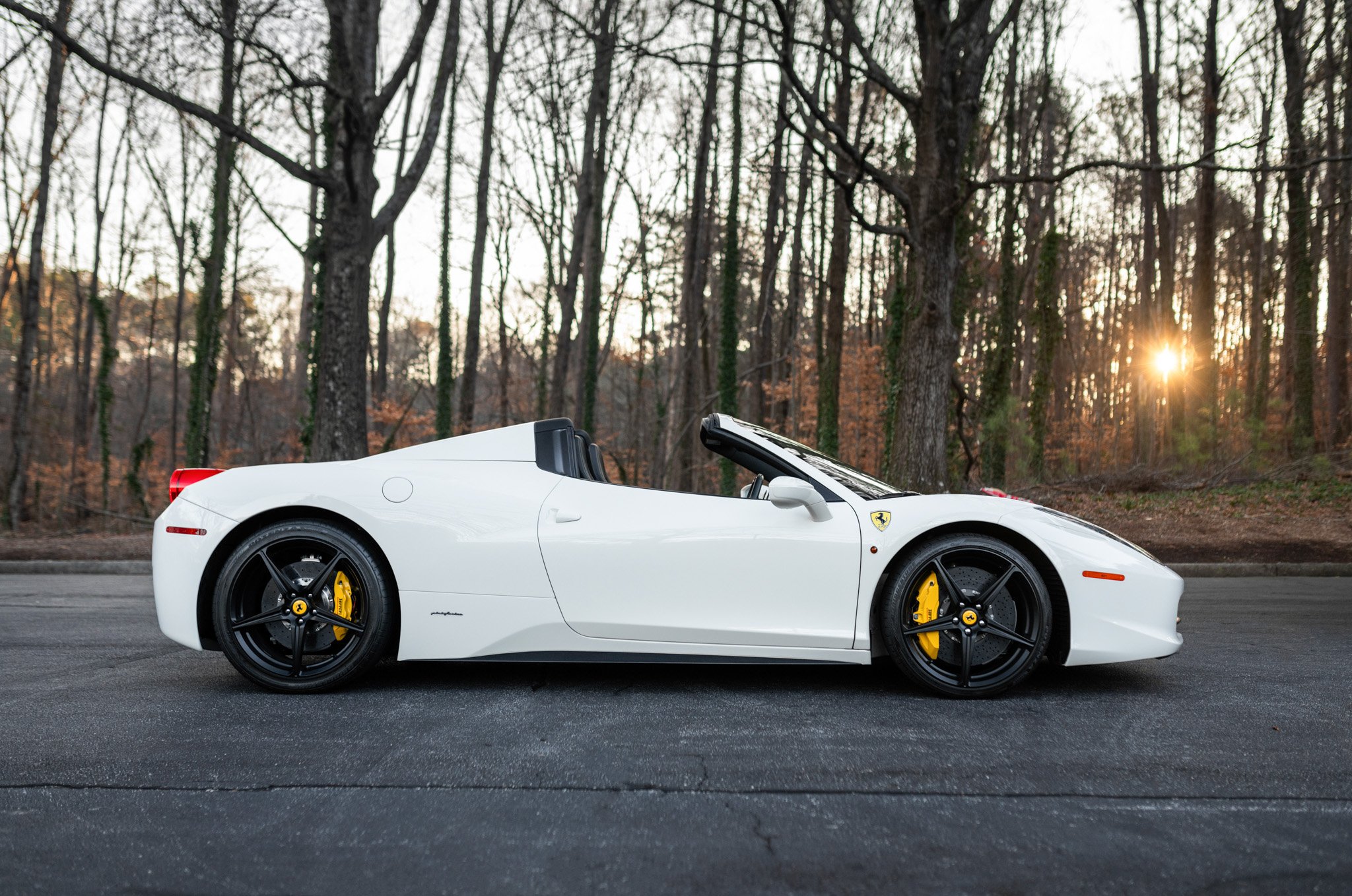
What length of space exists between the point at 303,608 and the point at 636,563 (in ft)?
4.56

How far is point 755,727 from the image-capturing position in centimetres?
343

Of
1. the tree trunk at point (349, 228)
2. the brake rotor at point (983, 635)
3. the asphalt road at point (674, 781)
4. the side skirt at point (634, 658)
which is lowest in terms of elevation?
the asphalt road at point (674, 781)

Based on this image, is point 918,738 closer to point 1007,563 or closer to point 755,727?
point 755,727

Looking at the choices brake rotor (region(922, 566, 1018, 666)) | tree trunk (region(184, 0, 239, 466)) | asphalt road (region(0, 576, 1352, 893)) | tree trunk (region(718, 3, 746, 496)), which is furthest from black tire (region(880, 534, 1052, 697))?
tree trunk (region(184, 0, 239, 466))

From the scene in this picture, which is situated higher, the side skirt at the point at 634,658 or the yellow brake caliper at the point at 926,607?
the yellow brake caliper at the point at 926,607

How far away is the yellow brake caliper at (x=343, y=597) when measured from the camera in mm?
3949

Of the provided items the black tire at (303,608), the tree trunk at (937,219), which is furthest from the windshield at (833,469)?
the tree trunk at (937,219)

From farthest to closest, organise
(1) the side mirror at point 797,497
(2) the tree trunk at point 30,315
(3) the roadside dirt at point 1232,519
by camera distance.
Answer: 1. (2) the tree trunk at point 30,315
2. (3) the roadside dirt at point 1232,519
3. (1) the side mirror at point 797,497

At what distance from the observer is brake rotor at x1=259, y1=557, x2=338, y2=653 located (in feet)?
13.0

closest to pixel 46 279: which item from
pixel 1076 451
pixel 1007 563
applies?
pixel 1076 451

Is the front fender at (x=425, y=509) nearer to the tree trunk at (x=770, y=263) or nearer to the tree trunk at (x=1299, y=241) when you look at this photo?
the tree trunk at (x=770, y=263)

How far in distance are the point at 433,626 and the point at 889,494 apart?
2.02 metres

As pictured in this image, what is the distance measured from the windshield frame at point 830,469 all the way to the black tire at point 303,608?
1701 millimetres

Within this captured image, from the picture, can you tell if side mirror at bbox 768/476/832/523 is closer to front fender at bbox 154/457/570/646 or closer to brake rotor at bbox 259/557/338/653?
front fender at bbox 154/457/570/646
